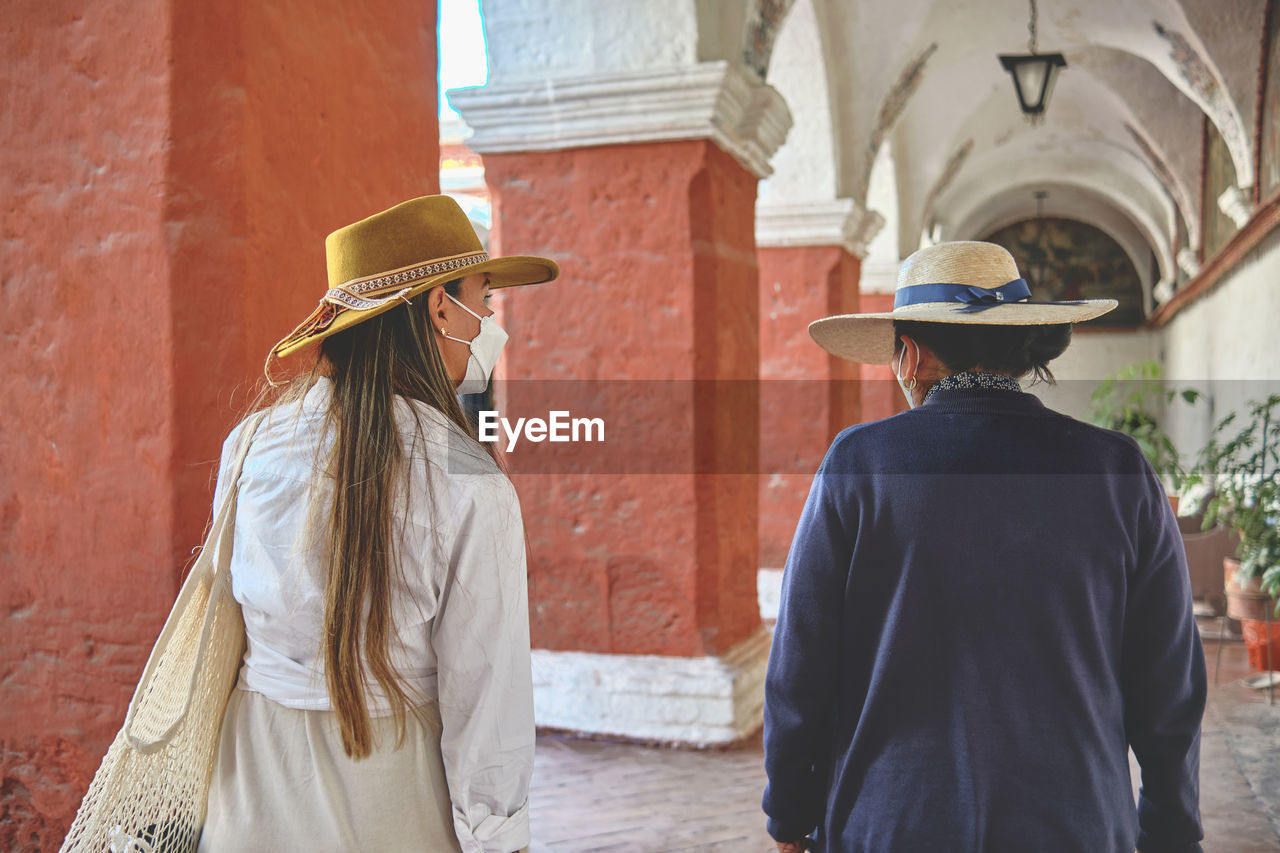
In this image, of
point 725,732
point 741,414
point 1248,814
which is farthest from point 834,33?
point 1248,814

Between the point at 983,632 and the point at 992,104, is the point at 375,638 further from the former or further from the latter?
the point at 992,104

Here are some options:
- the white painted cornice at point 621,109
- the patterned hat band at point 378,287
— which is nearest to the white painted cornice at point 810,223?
the white painted cornice at point 621,109

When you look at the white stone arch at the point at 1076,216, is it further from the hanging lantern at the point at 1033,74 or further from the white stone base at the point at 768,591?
the white stone base at the point at 768,591

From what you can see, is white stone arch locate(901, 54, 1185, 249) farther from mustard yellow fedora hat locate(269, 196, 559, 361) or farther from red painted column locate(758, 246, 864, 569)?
mustard yellow fedora hat locate(269, 196, 559, 361)

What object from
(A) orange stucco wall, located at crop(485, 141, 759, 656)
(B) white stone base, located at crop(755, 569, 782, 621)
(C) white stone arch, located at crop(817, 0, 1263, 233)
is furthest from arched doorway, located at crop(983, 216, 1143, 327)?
(A) orange stucco wall, located at crop(485, 141, 759, 656)

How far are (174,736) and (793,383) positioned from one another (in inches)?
253

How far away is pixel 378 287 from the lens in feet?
4.99

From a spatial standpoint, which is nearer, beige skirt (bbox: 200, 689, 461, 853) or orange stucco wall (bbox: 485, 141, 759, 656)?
beige skirt (bbox: 200, 689, 461, 853)

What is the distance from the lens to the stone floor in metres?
3.61

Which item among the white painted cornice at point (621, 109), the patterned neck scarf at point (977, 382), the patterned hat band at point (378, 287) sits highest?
the white painted cornice at point (621, 109)

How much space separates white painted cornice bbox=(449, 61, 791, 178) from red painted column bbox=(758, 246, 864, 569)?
107 inches

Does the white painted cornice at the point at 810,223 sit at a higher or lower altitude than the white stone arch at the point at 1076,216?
lower

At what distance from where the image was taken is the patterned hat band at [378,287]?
1.49 m

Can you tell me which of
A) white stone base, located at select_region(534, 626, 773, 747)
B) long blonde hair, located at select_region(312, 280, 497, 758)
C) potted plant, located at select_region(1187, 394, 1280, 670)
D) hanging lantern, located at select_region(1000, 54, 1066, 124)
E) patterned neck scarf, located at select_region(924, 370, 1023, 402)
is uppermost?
hanging lantern, located at select_region(1000, 54, 1066, 124)
